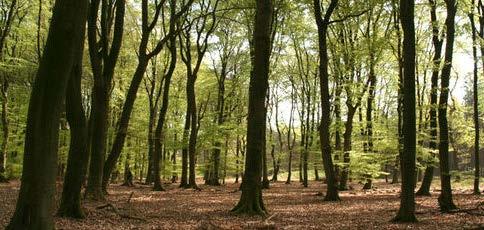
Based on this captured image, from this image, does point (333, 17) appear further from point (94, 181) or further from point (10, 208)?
point (10, 208)

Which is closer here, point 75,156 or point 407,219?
point 75,156

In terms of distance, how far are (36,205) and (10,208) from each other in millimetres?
7313

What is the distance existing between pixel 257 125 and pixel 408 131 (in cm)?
424

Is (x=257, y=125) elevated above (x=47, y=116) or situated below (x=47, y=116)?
above

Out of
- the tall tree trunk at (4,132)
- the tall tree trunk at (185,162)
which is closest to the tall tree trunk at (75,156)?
the tall tree trunk at (185,162)

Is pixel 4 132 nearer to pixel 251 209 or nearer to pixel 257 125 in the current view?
pixel 257 125

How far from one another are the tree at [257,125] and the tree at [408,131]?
3880mm

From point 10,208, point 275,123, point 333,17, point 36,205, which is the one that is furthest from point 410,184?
point 275,123

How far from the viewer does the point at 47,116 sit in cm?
660

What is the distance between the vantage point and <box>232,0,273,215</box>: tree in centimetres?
1287

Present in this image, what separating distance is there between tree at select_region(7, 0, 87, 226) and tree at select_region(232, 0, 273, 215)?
6841mm

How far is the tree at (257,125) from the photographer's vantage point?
42.2ft

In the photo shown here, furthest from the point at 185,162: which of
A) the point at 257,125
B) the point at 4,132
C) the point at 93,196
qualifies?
the point at 257,125

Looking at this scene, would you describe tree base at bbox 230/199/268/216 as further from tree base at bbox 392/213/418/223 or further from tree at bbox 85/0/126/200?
tree at bbox 85/0/126/200
